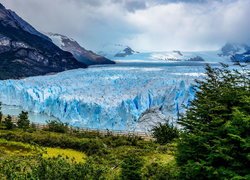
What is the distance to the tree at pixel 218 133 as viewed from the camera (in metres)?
8.62

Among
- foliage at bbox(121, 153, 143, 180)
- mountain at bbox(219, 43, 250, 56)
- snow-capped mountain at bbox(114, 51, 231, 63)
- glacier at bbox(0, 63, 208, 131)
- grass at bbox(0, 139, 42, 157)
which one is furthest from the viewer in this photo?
mountain at bbox(219, 43, 250, 56)

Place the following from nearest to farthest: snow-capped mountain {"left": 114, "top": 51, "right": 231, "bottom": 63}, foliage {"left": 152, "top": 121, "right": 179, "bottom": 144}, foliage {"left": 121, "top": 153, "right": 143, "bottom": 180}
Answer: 1. foliage {"left": 121, "top": 153, "right": 143, "bottom": 180}
2. foliage {"left": 152, "top": 121, "right": 179, "bottom": 144}
3. snow-capped mountain {"left": 114, "top": 51, "right": 231, "bottom": 63}

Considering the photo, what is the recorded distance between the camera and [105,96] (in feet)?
94.6

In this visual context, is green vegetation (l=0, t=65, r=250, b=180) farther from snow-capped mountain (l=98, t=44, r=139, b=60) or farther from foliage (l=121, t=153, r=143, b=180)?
snow-capped mountain (l=98, t=44, r=139, b=60)

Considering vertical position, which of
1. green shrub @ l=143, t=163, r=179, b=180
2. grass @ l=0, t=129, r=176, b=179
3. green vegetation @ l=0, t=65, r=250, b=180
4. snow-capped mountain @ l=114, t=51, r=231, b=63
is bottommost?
grass @ l=0, t=129, r=176, b=179

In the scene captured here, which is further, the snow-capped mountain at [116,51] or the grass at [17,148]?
the snow-capped mountain at [116,51]

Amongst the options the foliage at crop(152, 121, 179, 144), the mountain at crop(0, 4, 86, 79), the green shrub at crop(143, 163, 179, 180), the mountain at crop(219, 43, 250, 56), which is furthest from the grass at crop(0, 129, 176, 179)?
the mountain at crop(219, 43, 250, 56)

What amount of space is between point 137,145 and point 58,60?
179ft

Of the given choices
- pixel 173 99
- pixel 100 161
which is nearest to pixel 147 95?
pixel 173 99

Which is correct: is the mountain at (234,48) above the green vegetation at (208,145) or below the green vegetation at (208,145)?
above

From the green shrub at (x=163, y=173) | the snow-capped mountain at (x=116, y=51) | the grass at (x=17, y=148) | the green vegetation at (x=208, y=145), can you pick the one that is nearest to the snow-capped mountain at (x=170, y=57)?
the snow-capped mountain at (x=116, y=51)

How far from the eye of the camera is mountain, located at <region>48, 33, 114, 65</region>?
73.7 m

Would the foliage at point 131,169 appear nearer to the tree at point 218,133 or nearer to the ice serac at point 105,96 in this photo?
the tree at point 218,133

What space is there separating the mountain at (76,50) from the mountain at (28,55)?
77.9 inches
